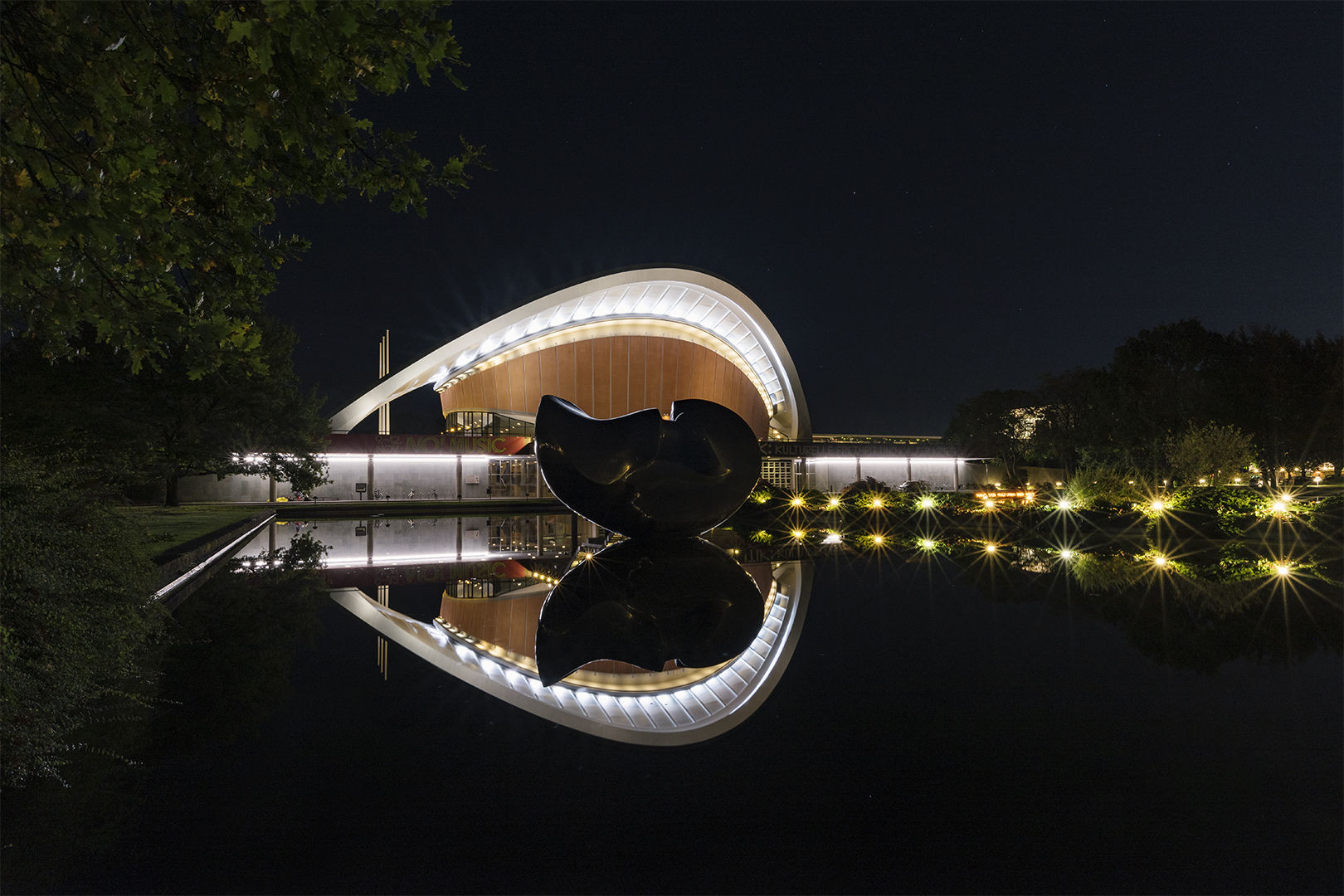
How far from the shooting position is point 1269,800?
3.30 meters

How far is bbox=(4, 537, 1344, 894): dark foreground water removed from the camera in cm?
278

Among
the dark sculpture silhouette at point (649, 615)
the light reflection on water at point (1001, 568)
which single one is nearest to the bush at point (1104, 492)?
the light reflection on water at point (1001, 568)

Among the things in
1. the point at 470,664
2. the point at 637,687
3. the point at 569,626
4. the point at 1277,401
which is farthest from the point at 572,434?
the point at 1277,401

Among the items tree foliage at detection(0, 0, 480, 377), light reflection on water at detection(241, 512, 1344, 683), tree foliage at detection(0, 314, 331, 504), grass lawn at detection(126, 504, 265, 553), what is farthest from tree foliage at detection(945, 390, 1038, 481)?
tree foliage at detection(0, 0, 480, 377)

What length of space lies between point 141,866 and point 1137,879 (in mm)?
4004

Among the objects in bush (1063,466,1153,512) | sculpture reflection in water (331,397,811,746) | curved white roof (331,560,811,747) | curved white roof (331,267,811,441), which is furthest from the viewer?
curved white roof (331,267,811,441)

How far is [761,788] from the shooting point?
3490mm

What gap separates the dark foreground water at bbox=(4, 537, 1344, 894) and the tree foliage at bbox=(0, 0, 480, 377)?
9.37 feet

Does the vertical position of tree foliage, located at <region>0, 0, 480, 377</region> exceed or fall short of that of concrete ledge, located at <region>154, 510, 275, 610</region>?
it exceeds it

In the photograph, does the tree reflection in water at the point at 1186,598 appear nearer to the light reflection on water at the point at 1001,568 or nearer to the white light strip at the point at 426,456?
the light reflection on water at the point at 1001,568

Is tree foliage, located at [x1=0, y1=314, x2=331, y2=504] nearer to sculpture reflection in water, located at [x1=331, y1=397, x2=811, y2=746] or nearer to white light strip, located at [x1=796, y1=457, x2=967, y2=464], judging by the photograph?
sculpture reflection in water, located at [x1=331, y1=397, x2=811, y2=746]

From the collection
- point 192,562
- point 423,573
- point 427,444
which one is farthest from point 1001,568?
point 427,444

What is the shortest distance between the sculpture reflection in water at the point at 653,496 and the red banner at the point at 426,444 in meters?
22.5

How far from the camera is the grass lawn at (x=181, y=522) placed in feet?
38.4
